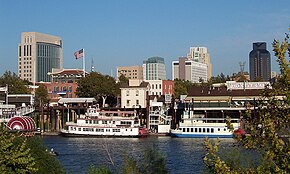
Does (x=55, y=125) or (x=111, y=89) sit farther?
(x=111, y=89)

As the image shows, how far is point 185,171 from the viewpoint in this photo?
49.0 meters

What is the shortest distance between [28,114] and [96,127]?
1722 cm

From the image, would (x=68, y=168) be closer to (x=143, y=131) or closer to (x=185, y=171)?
(x=185, y=171)

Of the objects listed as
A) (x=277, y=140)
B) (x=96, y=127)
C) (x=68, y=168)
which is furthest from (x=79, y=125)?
(x=277, y=140)

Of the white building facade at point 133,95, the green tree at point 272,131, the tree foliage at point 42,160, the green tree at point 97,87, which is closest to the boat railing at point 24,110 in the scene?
the white building facade at point 133,95

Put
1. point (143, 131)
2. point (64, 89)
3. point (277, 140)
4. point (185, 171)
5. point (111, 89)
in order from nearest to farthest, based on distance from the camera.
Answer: point (277, 140) < point (185, 171) < point (143, 131) < point (111, 89) < point (64, 89)

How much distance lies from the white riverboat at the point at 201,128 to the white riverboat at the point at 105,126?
6031mm

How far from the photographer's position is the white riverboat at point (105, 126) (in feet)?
313

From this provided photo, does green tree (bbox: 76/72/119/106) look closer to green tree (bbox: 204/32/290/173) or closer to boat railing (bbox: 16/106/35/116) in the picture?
boat railing (bbox: 16/106/35/116)

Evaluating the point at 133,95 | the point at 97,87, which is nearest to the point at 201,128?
the point at 133,95

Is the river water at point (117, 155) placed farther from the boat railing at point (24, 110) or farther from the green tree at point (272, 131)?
the green tree at point (272, 131)

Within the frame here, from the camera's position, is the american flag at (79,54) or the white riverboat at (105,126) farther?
the american flag at (79,54)

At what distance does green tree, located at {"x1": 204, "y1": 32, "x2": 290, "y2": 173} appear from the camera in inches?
553

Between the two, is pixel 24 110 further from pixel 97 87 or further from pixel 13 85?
pixel 13 85
